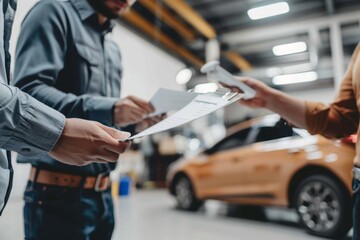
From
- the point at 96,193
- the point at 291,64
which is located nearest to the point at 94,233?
the point at 96,193

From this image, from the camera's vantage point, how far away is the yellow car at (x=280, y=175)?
2711 mm

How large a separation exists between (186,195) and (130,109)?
389 centimetres

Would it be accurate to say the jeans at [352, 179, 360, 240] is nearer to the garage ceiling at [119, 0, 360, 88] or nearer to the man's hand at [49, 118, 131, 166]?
the man's hand at [49, 118, 131, 166]

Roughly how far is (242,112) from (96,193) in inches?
439

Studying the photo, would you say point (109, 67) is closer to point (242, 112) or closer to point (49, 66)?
point (49, 66)

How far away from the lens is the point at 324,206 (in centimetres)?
276

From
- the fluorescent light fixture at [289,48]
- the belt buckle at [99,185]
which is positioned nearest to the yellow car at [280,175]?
the belt buckle at [99,185]

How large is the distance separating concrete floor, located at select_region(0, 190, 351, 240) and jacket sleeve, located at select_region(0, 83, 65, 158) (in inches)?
94.9

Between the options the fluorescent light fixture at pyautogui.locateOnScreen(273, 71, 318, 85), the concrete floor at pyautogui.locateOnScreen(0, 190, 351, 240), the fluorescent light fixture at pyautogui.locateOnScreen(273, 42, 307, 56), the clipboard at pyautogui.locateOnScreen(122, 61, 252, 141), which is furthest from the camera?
the fluorescent light fixture at pyautogui.locateOnScreen(273, 71, 318, 85)

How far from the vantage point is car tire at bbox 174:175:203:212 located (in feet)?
14.5

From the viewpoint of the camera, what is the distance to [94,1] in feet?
3.26

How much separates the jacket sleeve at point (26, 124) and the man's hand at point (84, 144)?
0.01m

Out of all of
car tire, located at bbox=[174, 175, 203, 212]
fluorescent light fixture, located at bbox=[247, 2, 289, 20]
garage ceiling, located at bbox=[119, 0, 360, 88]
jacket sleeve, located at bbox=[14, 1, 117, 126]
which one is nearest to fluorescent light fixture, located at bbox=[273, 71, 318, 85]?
garage ceiling, located at bbox=[119, 0, 360, 88]

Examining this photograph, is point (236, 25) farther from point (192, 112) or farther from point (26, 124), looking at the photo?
point (26, 124)
